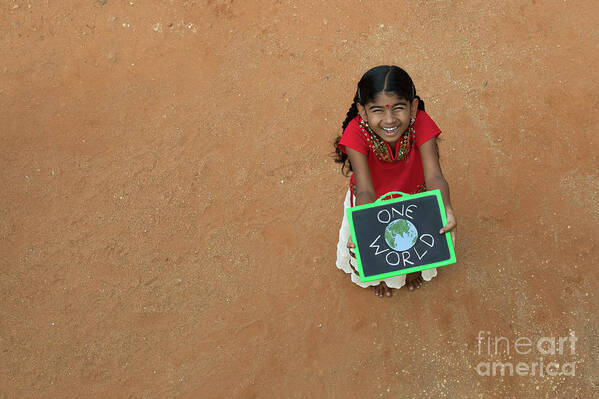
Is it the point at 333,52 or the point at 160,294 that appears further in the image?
the point at 333,52

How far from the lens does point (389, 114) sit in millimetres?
3027

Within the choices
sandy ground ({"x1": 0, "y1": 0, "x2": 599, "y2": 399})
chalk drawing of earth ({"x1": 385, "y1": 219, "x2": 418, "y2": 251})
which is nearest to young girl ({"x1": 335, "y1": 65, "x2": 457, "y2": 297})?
chalk drawing of earth ({"x1": 385, "y1": 219, "x2": 418, "y2": 251})

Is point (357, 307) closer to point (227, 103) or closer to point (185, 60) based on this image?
point (227, 103)

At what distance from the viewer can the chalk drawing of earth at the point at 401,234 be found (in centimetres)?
304

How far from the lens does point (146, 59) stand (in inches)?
216

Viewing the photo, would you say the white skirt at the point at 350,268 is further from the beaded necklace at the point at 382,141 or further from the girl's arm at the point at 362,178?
the beaded necklace at the point at 382,141

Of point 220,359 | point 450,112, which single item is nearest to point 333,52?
point 450,112

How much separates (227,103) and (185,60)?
70 centimetres

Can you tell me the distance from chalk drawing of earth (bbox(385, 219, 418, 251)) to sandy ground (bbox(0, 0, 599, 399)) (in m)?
1.16

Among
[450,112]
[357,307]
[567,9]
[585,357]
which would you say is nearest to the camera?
[585,357]

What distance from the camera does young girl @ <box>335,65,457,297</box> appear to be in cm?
299

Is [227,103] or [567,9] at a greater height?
[567,9]
